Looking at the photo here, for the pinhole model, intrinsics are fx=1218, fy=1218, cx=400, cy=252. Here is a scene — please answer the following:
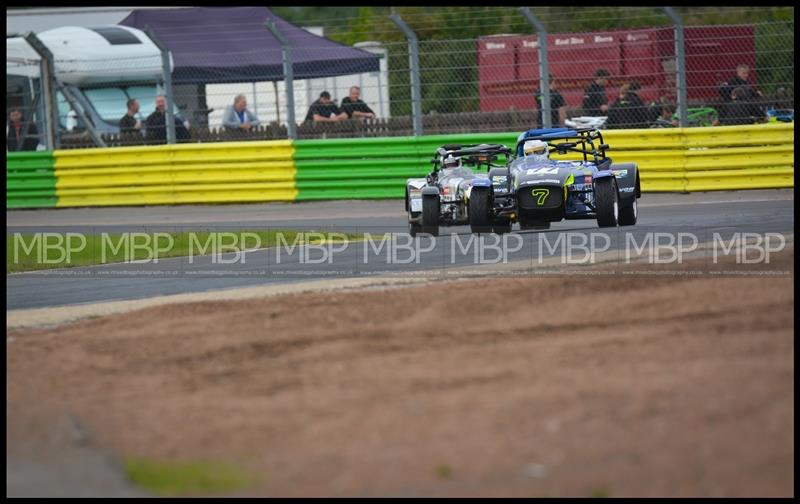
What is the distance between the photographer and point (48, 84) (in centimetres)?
2083

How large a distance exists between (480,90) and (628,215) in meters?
8.30

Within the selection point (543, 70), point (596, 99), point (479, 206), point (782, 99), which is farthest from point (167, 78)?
point (782, 99)

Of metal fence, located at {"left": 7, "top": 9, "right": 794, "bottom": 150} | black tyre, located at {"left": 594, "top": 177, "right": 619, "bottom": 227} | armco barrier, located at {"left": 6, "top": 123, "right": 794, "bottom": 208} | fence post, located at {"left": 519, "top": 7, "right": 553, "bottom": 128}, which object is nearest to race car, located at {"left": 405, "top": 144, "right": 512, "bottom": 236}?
black tyre, located at {"left": 594, "top": 177, "right": 619, "bottom": 227}

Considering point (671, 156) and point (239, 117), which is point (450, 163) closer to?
point (671, 156)

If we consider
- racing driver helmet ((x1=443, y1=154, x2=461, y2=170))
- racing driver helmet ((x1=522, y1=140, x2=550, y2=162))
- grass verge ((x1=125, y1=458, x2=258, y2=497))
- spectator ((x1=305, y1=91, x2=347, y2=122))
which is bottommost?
grass verge ((x1=125, y1=458, x2=258, y2=497))

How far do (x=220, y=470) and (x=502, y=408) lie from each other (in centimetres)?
144

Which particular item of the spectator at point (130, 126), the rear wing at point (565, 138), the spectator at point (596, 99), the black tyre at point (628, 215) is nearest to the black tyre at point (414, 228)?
the rear wing at point (565, 138)

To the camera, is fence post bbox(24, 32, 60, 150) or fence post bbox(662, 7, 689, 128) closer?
fence post bbox(662, 7, 689, 128)

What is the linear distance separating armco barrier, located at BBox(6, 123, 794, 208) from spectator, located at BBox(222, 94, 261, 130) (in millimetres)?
560

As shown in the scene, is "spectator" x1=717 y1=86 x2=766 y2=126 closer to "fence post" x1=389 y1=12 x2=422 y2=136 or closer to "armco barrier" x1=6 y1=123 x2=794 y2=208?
"armco barrier" x1=6 y1=123 x2=794 y2=208

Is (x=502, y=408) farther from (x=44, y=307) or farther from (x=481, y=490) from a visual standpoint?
(x=44, y=307)

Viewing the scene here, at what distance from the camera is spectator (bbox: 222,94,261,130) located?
20.3 metres

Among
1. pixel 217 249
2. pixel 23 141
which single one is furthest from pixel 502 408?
pixel 23 141

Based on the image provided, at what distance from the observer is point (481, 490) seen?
498 centimetres
